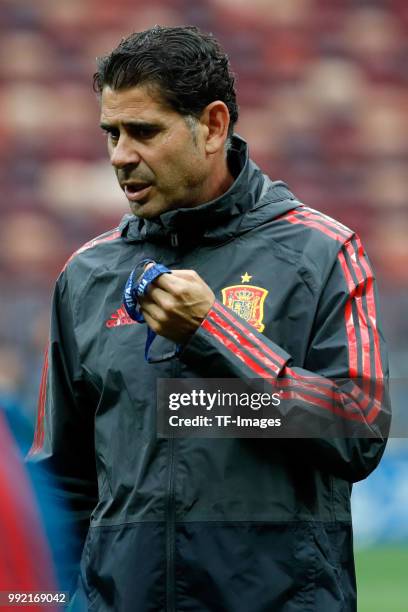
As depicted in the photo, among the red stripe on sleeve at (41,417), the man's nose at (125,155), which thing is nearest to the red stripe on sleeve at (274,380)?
the man's nose at (125,155)

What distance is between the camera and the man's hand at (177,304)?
2.00m

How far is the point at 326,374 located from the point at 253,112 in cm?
662

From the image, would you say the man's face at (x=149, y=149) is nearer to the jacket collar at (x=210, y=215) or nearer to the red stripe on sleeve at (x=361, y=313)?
the jacket collar at (x=210, y=215)

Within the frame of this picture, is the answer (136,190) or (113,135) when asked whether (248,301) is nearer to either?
(136,190)

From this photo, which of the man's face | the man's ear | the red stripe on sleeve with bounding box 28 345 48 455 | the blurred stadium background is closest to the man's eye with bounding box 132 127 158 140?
the man's face

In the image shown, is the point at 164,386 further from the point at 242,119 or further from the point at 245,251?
the point at 242,119

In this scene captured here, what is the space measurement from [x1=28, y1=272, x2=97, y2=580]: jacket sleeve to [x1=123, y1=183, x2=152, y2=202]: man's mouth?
0.89 feet

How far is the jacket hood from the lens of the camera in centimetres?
222

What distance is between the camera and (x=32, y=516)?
2.35 metres

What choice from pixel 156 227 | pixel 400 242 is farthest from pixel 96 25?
pixel 156 227

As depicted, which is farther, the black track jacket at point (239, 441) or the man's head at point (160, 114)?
the man's head at point (160, 114)

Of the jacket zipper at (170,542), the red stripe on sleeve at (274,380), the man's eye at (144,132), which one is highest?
the man's eye at (144,132)

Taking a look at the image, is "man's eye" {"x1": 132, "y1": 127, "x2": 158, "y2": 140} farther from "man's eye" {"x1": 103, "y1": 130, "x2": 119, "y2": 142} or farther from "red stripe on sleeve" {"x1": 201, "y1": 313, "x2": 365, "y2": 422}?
"red stripe on sleeve" {"x1": 201, "y1": 313, "x2": 365, "y2": 422}

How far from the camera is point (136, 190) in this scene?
87.7 inches
